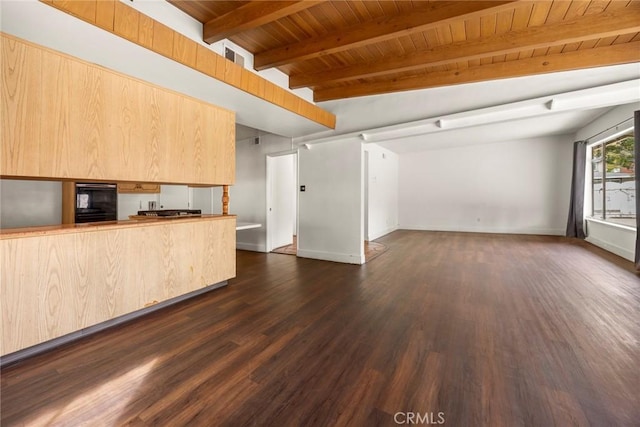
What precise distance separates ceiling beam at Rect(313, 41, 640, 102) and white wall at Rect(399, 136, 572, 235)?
20.0 ft

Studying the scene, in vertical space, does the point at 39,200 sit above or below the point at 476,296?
above

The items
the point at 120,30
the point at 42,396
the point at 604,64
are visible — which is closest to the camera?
the point at 42,396

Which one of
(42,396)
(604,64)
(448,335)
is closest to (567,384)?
(448,335)

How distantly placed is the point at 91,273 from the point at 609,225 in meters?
8.57

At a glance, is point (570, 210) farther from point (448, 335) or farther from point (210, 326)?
point (210, 326)

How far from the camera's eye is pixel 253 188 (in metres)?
6.12

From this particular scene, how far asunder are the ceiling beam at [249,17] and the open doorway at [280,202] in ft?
10.6

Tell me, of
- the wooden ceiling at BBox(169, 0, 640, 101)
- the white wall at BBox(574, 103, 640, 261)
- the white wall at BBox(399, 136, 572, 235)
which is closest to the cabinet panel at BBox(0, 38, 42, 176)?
the wooden ceiling at BBox(169, 0, 640, 101)

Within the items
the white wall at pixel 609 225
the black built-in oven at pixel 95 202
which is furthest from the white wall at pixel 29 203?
the white wall at pixel 609 225

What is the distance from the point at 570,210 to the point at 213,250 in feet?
29.3

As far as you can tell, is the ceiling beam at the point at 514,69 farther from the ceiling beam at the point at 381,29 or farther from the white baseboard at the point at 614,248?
the white baseboard at the point at 614,248

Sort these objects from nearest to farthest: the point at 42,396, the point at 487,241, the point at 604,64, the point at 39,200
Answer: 1. the point at 42,396
2. the point at 604,64
3. the point at 39,200
4. the point at 487,241

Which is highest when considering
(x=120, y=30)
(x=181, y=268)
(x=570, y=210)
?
(x=120, y=30)

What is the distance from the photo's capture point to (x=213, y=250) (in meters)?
3.41
